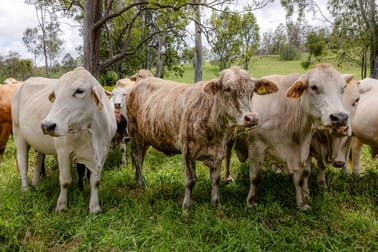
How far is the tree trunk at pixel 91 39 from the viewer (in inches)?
265

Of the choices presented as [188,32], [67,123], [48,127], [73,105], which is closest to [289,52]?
[188,32]

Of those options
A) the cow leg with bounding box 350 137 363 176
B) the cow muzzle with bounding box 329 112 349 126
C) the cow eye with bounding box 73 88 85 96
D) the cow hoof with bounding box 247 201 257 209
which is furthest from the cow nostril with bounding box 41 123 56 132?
the cow leg with bounding box 350 137 363 176

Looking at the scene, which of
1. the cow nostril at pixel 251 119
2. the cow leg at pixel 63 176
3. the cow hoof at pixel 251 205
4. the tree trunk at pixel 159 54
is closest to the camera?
the cow nostril at pixel 251 119

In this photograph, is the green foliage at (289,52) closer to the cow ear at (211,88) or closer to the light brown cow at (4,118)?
the light brown cow at (4,118)

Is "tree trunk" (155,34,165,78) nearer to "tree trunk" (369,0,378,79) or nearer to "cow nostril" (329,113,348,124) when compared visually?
"tree trunk" (369,0,378,79)

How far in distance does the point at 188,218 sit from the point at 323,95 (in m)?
1.94

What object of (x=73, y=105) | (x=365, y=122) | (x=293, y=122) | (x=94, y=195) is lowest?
(x=94, y=195)

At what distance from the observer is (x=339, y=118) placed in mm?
2984

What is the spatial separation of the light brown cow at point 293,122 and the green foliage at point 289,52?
41173 millimetres

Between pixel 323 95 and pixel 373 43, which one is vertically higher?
pixel 373 43

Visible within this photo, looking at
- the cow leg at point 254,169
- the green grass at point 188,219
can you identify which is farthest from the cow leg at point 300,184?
the cow leg at point 254,169

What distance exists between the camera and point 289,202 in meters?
4.02

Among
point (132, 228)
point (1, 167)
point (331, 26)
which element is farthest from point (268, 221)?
point (331, 26)

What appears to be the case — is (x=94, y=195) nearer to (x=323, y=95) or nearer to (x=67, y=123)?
(x=67, y=123)
